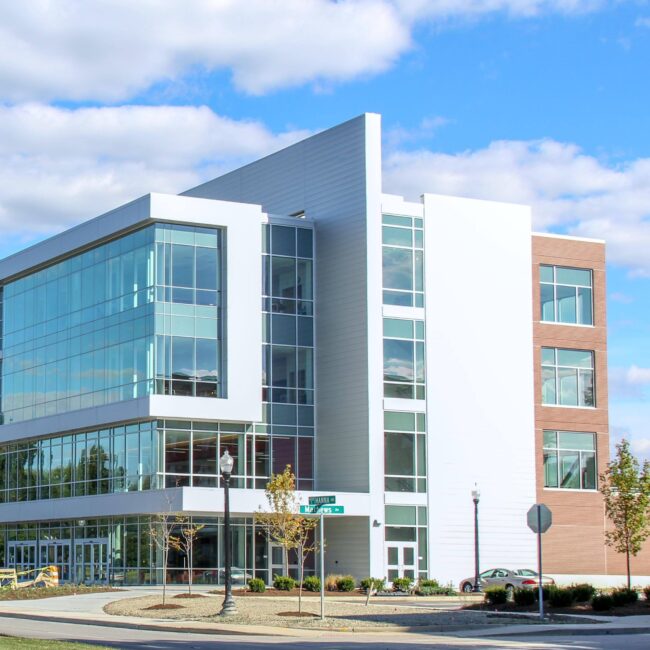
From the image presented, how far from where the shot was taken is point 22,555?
63125 millimetres

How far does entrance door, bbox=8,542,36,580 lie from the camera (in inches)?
2451

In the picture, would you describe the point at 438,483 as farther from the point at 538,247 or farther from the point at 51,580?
the point at 51,580

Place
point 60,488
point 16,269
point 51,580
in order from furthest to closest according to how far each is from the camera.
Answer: point 16,269
point 60,488
point 51,580

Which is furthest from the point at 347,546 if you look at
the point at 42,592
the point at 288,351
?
the point at 42,592

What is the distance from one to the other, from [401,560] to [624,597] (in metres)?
20.0

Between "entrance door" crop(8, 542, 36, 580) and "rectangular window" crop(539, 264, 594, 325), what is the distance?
28.4 m

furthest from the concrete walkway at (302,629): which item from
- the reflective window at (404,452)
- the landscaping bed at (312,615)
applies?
the reflective window at (404,452)

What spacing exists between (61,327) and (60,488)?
26.0ft

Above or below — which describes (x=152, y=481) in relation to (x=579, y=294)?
below

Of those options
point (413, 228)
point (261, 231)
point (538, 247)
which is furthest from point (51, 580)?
point (538, 247)

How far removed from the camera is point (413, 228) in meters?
57.3

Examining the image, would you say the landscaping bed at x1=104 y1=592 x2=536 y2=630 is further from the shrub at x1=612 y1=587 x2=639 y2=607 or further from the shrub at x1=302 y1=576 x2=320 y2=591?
the shrub at x1=302 y1=576 x2=320 y2=591

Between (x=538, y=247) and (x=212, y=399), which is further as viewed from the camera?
(x=538, y=247)

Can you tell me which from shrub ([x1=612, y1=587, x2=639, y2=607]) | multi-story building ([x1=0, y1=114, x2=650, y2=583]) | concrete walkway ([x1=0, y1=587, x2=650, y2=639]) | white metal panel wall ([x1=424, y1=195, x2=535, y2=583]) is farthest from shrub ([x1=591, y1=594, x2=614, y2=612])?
white metal panel wall ([x1=424, y1=195, x2=535, y2=583])
